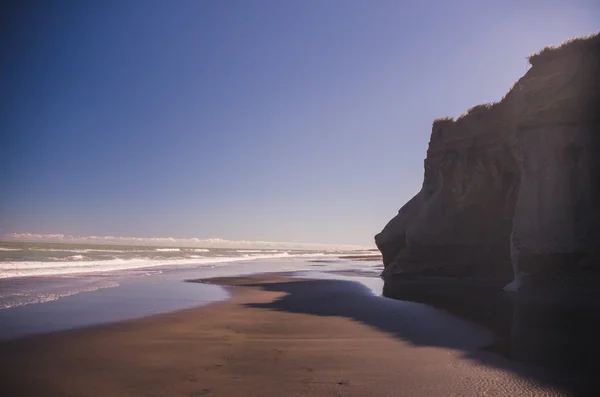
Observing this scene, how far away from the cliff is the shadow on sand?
3259 millimetres

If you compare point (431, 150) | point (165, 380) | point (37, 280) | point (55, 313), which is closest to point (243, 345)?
point (165, 380)

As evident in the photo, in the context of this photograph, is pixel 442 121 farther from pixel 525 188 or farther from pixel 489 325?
pixel 489 325

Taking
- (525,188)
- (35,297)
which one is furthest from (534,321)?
(35,297)

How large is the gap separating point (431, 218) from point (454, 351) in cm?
2137

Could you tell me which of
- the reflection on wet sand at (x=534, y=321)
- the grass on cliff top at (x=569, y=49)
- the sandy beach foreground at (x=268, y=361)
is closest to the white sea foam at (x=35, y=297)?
the sandy beach foreground at (x=268, y=361)

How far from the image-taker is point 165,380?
6.70 metres

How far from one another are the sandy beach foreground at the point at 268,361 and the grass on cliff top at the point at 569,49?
15.5m

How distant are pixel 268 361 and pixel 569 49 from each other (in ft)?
68.8

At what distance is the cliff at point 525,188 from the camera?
1783 cm

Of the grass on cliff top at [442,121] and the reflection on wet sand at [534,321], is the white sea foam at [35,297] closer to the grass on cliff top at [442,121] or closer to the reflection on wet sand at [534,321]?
the reflection on wet sand at [534,321]

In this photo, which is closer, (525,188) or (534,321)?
(534,321)

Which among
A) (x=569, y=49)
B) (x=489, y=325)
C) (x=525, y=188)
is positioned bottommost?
(x=489, y=325)

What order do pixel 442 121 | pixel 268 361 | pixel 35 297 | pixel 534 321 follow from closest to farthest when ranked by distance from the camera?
pixel 268 361
pixel 534 321
pixel 35 297
pixel 442 121

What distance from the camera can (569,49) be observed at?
64.5 ft
